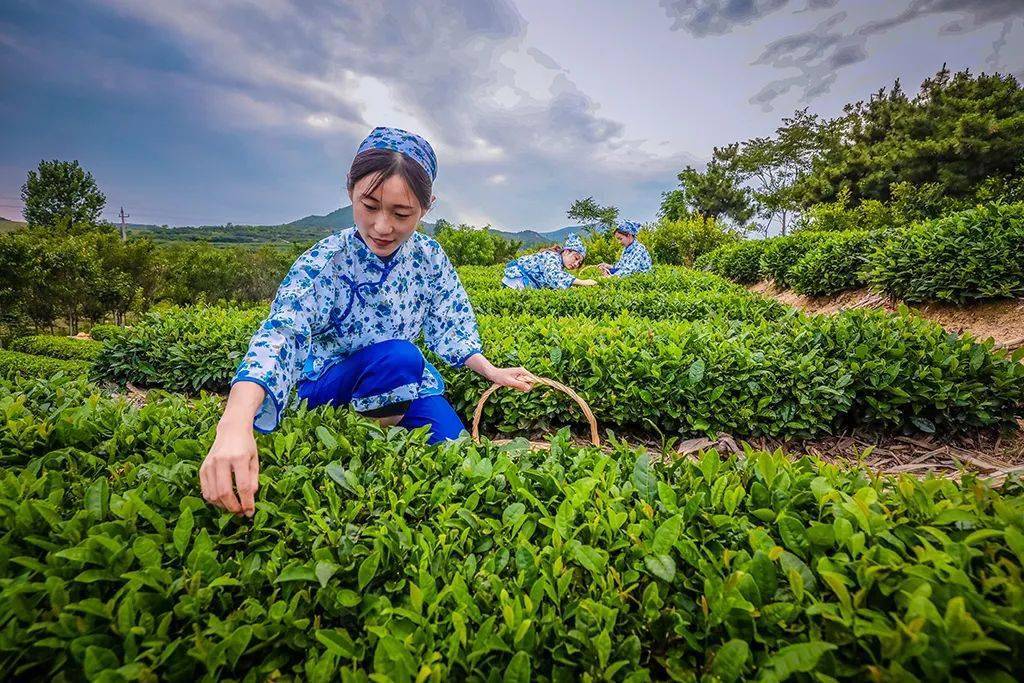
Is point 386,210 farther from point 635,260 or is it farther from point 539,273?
point 635,260

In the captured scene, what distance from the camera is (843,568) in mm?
1012

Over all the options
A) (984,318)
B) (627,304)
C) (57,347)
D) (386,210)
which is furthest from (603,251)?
(57,347)

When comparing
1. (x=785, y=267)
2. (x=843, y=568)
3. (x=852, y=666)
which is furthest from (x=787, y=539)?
(x=785, y=267)

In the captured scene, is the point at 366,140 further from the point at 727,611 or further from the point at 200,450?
the point at 727,611

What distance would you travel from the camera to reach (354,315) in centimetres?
227

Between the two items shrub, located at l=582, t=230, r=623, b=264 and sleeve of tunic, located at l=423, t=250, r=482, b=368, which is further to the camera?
shrub, located at l=582, t=230, r=623, b=264

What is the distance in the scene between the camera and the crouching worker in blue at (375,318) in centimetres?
161

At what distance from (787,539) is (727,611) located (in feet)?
0.99

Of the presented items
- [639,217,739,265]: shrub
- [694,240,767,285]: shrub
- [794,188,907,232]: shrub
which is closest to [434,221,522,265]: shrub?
[639,217,739,265]: shrub

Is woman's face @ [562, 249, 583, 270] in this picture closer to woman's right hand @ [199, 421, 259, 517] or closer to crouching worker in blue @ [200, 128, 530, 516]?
crouching worker in blue @ [200, 128, 530, 516]

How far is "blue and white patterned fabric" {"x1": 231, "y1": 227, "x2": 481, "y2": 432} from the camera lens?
158 cm

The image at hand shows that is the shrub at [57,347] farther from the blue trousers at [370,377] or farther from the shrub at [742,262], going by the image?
the shrub at [742,262]

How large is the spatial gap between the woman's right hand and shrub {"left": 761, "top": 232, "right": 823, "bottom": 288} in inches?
473

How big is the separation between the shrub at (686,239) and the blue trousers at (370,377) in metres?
19.5
